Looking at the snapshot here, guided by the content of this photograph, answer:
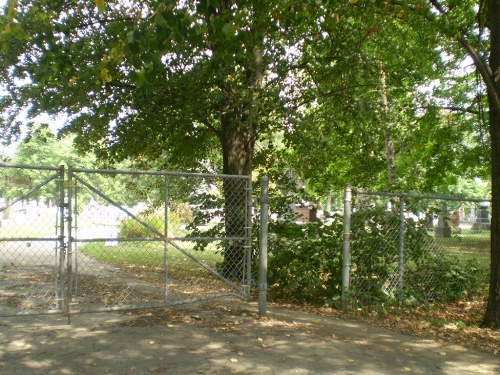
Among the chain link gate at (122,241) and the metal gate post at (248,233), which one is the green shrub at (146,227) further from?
the metal gate post at (248,233)

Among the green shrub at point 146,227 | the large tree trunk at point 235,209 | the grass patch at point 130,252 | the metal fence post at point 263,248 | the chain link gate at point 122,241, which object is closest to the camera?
the chain link gate at point 122,241

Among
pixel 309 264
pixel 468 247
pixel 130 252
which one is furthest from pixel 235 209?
pixel 468 247

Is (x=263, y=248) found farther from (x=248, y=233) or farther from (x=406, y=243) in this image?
(x=406, y=243)

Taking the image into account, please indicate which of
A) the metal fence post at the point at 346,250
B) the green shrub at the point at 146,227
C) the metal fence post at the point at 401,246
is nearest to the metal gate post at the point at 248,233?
the green shrub at the point at 146,227

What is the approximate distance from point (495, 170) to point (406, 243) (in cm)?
198

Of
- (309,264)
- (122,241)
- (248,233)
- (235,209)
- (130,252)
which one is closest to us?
(122,241)

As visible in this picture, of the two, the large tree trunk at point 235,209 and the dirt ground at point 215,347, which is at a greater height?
the large tree trunk at point 235,209

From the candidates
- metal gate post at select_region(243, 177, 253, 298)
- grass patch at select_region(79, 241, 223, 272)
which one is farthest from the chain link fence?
grass patch at select_region(79, 241, 223, 272)

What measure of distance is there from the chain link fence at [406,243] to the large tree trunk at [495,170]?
4.04 ft

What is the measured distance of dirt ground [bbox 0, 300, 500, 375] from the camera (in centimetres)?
482

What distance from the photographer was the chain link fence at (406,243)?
307 inches

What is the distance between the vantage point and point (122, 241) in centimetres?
606

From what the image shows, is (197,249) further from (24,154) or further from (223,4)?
(24,154)

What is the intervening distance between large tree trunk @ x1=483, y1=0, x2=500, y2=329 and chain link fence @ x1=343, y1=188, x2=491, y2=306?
1230 mm
